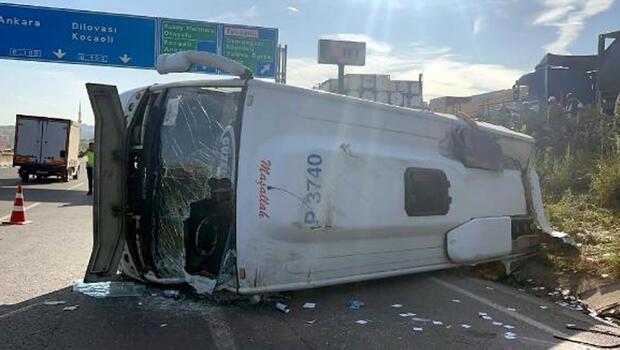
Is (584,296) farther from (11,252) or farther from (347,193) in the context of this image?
(11,252)

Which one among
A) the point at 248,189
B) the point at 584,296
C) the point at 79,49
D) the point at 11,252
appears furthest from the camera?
the point at 79,49

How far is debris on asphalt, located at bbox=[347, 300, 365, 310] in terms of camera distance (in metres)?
4.84

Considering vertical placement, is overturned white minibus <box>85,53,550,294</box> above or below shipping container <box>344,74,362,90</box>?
below

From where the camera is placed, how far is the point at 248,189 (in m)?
4.38

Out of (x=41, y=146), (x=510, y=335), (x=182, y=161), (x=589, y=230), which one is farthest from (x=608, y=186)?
(x=41, y=146)

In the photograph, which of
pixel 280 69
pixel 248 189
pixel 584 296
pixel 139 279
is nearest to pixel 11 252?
pixel 139 279

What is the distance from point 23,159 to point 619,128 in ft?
74.3

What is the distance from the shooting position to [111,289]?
5223mm

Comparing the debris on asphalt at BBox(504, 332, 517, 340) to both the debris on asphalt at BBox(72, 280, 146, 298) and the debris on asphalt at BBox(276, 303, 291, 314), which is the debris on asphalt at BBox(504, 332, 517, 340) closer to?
the debris on asphalt at BBox(276, 303, 291, 314)

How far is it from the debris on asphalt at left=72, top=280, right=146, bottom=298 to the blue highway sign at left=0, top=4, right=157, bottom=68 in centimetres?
1514

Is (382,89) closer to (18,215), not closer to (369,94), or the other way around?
(369,94)

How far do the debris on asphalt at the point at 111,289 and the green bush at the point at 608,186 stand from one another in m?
6.95

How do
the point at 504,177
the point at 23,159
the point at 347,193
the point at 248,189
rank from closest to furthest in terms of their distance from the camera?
the point at 248,189, the point at 347,193, the point at 504,177, the point at 23,159

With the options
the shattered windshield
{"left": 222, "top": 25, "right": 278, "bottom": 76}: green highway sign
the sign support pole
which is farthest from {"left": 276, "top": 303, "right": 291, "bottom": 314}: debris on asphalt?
{"left": 222, "top": 25, "right": 278, "bottom": 76}: green highway sign
